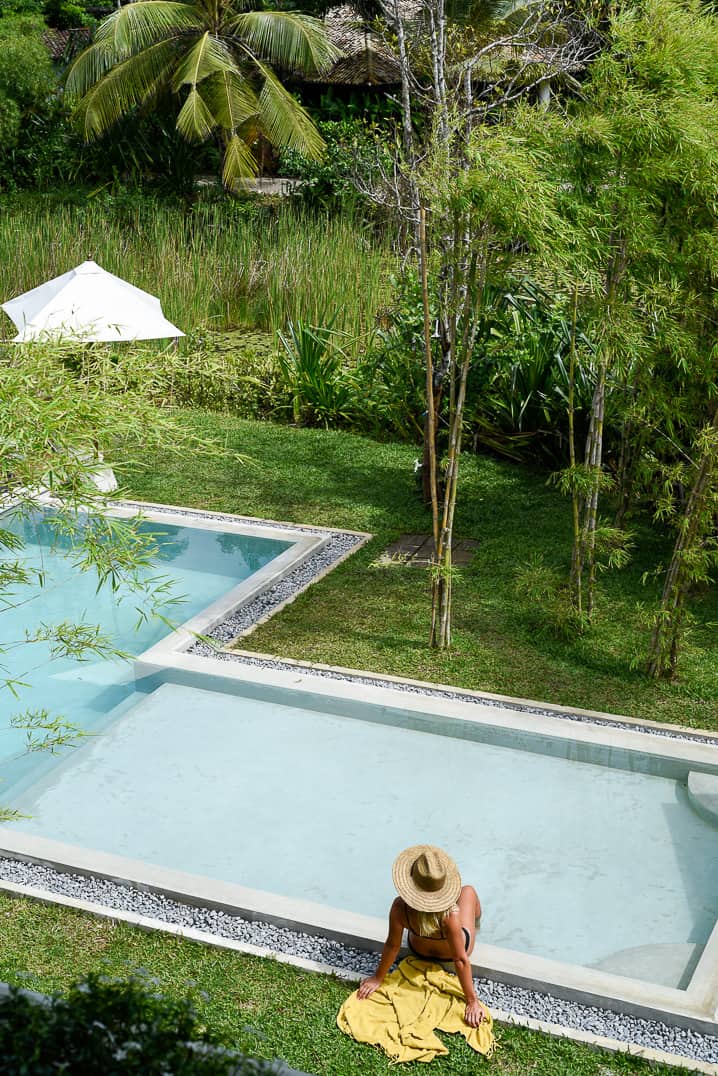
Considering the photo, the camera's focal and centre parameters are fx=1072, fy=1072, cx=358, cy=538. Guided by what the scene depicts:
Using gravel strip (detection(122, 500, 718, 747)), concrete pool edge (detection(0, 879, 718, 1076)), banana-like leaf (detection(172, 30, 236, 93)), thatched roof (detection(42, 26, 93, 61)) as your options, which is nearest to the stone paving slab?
gravel strip (detection(122, 500, 718, 747))

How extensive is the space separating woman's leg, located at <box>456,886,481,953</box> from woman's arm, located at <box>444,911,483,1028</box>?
0.27ft

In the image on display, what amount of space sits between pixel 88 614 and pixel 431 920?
3.86 metres

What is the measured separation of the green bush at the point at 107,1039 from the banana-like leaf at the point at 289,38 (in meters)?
18.9

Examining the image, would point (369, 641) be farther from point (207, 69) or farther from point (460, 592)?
point (207, 69)

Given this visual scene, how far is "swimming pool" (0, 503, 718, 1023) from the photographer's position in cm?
382

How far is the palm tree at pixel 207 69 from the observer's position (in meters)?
18.0

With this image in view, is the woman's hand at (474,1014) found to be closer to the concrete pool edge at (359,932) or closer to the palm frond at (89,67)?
the concrete pool edge at (359,932)

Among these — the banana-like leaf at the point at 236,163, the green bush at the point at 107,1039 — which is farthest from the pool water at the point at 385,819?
the banana-like leaf at the point at 236,163

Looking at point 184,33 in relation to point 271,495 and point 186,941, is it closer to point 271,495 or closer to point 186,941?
point 271,495

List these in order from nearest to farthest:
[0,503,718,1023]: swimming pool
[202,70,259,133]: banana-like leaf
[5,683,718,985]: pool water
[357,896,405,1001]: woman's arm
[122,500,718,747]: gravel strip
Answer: [357,896,405,1001]: woman's arm
[0,503,718,1023]: swimming pool
[5,683,718,985]: pool water
[122,500,718,747]: gravel strip
[202,70,259,133]: banana-like leaf

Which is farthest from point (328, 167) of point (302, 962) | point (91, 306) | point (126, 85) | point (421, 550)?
point (302, 962)

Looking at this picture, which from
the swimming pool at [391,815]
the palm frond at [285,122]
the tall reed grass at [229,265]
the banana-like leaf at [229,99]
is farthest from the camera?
the palm frond at [285,122]

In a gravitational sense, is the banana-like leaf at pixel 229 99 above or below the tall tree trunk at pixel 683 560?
above

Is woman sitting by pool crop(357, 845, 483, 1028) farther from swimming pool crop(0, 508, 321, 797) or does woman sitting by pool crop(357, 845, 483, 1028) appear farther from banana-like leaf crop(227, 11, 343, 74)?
banana-like leaf crop(227, 11, 343, 74)
